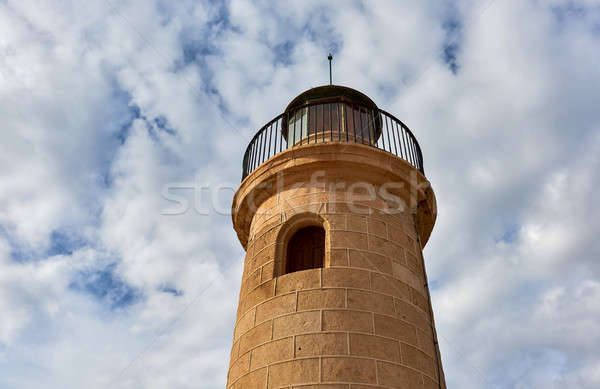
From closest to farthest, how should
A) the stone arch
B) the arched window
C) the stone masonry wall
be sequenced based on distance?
the stone masonry wall < the stone arch < the arched window

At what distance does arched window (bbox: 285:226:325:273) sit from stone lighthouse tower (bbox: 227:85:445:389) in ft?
0.06

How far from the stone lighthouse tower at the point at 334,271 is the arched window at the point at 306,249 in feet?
0.06

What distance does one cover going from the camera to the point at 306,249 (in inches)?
317

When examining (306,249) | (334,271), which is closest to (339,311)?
(334,271)

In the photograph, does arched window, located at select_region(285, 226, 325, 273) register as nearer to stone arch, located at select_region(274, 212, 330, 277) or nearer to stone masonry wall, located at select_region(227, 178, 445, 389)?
stone arch, located at select_region(274, 212, 330, 277)

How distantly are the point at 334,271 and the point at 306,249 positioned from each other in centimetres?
112

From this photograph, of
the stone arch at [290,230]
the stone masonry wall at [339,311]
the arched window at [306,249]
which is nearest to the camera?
the stone masonry wall at [339,311]

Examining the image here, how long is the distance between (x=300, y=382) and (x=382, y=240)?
2.78 meters

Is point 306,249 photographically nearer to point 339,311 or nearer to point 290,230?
point 290,230

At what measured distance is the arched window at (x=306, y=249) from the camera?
7879 mm

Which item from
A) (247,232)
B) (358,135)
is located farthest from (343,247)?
(358,135)

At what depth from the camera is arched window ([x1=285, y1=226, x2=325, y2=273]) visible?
7.88 metres

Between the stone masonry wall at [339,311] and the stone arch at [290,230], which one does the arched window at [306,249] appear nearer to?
the stone arch at [290,230]

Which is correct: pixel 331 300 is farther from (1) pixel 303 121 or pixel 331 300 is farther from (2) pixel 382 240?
(1) pixel 303 121
